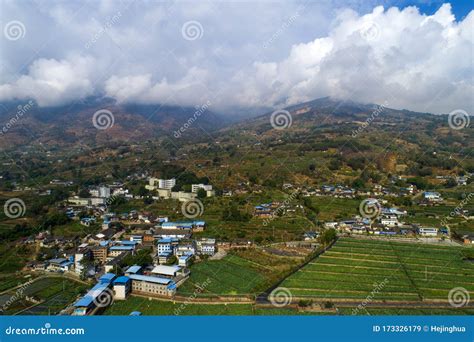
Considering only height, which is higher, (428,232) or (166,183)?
(166,183)

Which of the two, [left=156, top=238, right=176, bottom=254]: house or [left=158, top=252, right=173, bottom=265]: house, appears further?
[left=156, top=238, right=176, bottom=254]: house

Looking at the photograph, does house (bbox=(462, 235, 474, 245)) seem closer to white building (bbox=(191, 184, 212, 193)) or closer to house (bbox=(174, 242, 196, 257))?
house (bbox=(174, 242, 196, 257))

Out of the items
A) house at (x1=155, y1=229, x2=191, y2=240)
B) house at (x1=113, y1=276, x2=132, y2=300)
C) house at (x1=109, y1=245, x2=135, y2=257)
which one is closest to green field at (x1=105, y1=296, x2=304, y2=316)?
house at (x1=113, y1=276, x2=132, y2=300)

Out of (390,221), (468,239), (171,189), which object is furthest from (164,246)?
(468,239)

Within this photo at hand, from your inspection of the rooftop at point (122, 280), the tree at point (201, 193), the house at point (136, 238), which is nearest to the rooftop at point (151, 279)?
the rooftop at point (122, 280)

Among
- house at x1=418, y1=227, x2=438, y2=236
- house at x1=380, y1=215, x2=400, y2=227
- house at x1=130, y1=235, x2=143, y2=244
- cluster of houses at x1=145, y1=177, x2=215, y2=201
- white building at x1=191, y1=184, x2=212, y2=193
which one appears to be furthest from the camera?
white building at x1=191, y1=184, x2=212, y2=193

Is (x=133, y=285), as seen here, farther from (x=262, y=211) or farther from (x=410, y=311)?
(x=262, y=211)

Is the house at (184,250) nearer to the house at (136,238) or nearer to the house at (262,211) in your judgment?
the house at (136,238)
